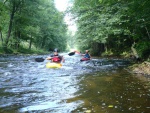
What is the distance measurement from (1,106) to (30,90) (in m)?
1.72

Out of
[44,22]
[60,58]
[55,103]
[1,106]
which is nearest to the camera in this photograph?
[1,106]

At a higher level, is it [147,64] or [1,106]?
[147,64]

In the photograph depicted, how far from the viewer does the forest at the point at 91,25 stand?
32.8ft

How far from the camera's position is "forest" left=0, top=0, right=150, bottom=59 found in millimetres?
9992

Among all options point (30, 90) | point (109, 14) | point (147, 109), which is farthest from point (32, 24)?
point (147, 109)

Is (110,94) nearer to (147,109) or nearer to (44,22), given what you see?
(147,109)

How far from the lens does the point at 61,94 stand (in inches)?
232

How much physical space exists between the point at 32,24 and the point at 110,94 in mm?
28813

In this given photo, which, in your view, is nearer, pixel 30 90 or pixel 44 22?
pixel 30 90

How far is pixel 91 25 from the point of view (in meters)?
11.7

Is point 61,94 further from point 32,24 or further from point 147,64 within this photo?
point 32,24

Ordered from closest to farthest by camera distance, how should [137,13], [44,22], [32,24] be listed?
[137,13] → [32,24] → [44,22]

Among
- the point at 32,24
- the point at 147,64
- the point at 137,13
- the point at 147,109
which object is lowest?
the point at 147,109

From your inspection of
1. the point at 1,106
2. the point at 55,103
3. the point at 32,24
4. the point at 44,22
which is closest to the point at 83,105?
the point at 55,103
